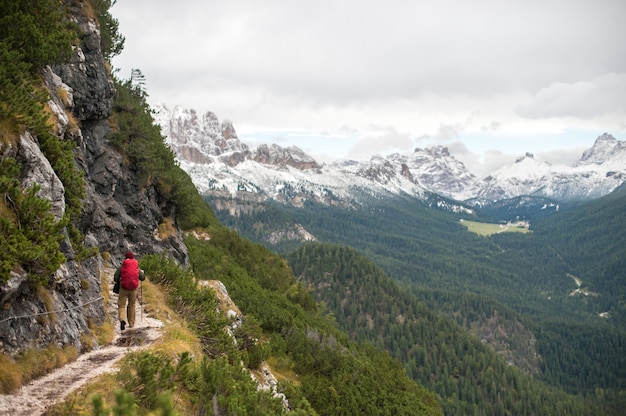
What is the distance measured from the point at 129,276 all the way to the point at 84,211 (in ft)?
25.3

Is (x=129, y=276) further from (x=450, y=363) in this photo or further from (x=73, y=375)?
(x=450, y=363)

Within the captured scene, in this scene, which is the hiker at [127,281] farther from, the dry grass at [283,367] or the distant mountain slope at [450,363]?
the distant mountain slope at [450,363]

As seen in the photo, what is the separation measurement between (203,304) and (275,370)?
1698 centimetres

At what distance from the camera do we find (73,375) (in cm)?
1287

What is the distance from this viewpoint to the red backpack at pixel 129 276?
17688 mm

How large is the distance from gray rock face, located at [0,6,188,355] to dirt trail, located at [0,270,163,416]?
1013 mm

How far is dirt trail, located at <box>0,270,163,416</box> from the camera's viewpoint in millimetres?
10578

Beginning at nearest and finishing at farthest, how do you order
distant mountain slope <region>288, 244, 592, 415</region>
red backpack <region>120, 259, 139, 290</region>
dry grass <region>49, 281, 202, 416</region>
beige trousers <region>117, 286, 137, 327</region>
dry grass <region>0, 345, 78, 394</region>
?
dry grass <region>49, 281, 202, 416</region> → dry grass <region>0, 345, 78, 394</region> → red backpack <region>120, 259, 139, 290</region> → beige trousers <region>117, 286, 137, 327</region> → distant mountain slope <region>288, 244, 592, 415</region>

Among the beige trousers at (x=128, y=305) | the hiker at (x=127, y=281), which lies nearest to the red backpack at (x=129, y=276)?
the hiker at (x=127, y=281)

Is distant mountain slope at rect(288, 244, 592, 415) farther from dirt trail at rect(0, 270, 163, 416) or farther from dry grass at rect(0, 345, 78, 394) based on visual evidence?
Result: dry grass at rect(0, 345, 78, 394)

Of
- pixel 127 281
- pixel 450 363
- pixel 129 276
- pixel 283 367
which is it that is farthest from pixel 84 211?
pixel 450 363

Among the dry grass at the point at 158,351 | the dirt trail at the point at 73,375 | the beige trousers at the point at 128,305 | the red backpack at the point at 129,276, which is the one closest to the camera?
the dry grass at the point at 158,351

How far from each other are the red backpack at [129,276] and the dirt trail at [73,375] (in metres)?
2.08

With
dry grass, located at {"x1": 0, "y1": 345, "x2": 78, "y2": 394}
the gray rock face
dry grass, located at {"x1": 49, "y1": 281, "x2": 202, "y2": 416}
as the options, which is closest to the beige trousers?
the gray rock face
